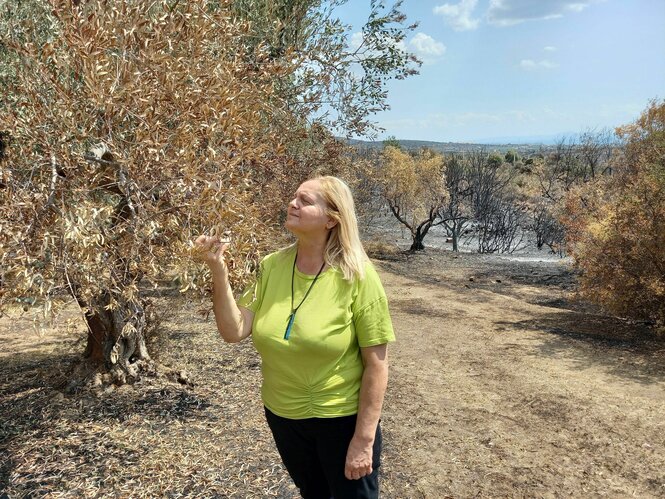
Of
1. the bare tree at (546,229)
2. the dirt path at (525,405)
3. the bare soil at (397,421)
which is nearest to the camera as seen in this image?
the bare soil at (397,421)

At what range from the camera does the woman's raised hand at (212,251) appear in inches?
86.4

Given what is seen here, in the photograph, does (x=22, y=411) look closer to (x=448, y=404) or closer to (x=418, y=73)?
(x=448, y=404)

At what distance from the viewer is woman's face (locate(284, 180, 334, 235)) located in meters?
2.24

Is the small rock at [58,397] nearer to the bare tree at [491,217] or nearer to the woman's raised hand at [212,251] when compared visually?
the woman's raised hand at [212,251]

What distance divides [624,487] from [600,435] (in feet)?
2.96

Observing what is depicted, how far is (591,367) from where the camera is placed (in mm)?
7172

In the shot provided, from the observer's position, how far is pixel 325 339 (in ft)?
6.98

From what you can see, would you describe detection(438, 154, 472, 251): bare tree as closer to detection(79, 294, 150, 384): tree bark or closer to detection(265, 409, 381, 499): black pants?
detection(79, 294, 150, 384): tree bark

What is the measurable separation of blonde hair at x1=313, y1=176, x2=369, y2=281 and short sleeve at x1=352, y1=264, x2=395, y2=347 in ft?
0.31

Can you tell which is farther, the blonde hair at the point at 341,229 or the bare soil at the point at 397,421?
the bare soil at the point at 397,421

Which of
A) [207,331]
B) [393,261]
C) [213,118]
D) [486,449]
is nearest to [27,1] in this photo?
[213,118]

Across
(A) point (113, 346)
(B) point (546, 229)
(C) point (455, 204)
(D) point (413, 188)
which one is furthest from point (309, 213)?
A: (B) point (546, 229)

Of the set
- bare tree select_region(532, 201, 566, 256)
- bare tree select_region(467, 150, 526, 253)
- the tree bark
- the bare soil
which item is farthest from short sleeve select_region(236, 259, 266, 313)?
bare tree select_region(532, 201, 566, 256)

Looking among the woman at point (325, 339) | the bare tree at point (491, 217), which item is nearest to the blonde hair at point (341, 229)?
the woman at point (325, 339)
